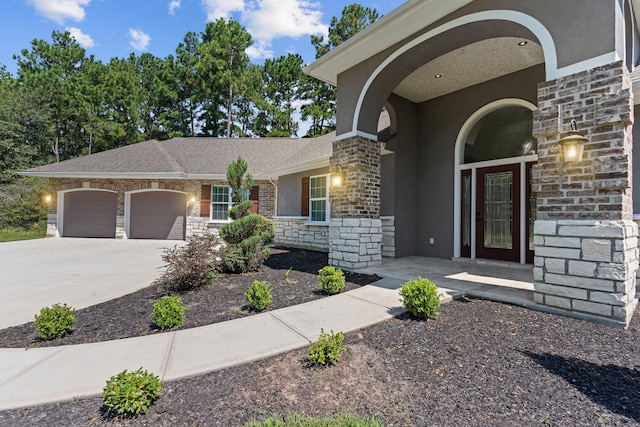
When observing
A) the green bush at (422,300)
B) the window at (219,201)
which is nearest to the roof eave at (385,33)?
the green bush at (422,300)

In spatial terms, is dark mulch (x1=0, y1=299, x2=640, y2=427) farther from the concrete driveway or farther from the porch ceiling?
the porch ceiling

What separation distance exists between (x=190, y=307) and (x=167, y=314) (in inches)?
28.3

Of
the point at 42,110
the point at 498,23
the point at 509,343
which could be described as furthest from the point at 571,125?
the point at 42,110

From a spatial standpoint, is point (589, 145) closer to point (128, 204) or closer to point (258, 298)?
point (258, 298)

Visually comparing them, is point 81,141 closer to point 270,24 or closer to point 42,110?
point 42,110

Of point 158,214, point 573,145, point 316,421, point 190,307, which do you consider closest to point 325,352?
point 316,421

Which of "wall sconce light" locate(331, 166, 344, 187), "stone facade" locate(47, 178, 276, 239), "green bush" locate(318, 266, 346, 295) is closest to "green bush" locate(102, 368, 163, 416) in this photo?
"green bush" locate(318, 266, 346, 295)

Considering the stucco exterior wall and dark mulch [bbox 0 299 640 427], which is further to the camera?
the stucco exterior wall

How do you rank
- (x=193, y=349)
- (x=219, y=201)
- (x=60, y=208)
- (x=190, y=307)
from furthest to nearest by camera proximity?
(x=60, y=208)
(x=219, y=201)
(x=190, y=307)
(x=193, y=349)

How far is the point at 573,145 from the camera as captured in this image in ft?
10.7

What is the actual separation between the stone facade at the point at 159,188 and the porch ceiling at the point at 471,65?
7541 millimetres

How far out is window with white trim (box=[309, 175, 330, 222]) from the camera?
9117mm

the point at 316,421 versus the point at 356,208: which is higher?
the point at 356,208

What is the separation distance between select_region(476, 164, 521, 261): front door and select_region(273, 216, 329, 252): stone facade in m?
4.18
